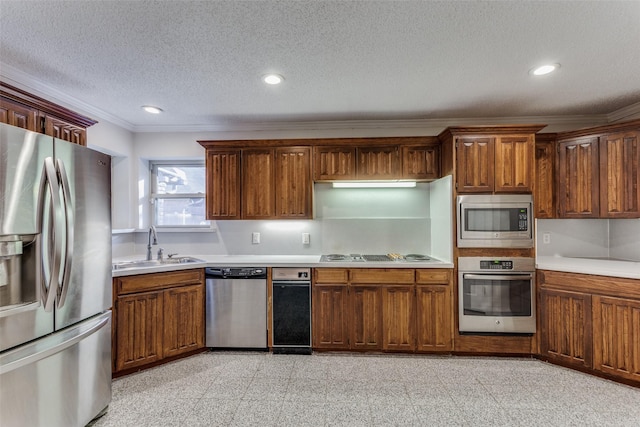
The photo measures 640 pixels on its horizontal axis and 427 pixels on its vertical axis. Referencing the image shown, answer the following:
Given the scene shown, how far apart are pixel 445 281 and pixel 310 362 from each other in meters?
1.58

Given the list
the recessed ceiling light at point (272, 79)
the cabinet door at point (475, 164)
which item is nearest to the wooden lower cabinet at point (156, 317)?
the recessed ceiling light at point (272, 79)

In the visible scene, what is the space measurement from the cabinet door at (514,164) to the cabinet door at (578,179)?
2.02ft

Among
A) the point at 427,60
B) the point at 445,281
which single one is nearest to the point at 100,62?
the point at 427,60

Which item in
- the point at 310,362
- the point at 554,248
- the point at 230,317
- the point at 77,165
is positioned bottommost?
the point at 310,362

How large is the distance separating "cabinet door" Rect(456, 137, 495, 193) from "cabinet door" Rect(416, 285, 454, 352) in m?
1.06

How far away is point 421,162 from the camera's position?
3.19m

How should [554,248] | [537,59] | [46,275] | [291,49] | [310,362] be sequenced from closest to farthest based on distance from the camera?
[46,275], [291,49], [537,59], [310,362], [554,248]

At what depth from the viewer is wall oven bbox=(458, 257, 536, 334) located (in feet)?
9.12

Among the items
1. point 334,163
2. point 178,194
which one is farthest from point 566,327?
point 178,194

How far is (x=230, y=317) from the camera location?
2.96m

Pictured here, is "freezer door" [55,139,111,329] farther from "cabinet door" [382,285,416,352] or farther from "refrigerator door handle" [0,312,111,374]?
"cabinet door" [382,285,416,352]

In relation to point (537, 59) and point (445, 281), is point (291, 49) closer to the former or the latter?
point (537, 59)

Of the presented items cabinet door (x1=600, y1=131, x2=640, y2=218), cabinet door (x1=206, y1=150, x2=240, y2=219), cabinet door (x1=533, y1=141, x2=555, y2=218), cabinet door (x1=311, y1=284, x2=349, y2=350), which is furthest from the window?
cabinet door (x1=600, y1=131, x2=640, y2=218)

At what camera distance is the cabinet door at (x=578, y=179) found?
2.87m
